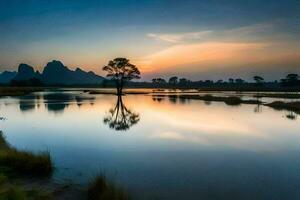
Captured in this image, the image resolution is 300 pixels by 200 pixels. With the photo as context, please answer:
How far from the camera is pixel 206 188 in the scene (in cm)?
1178

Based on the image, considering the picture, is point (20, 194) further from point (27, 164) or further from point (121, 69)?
point (121, 69)

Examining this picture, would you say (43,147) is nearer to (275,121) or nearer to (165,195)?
(165,195)

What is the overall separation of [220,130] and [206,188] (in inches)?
596

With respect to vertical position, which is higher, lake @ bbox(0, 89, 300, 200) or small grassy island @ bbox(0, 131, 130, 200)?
small grassy island @ bbox(0, 131, 130, 200)

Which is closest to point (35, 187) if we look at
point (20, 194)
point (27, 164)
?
point (20, 194)

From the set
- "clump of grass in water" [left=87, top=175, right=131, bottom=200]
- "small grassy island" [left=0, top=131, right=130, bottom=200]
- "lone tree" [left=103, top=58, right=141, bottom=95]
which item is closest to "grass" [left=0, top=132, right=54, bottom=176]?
"small grassy island" [left=0, top=131, right=130, bottom=200]

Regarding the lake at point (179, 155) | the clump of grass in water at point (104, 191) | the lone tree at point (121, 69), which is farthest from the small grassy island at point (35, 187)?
the lone tree at point (121, 69)

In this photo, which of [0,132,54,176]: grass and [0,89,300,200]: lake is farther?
[0,132,54,176]: grass

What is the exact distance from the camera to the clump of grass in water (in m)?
9.98

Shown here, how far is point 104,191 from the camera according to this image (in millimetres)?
10289

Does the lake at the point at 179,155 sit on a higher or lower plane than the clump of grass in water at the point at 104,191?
lower

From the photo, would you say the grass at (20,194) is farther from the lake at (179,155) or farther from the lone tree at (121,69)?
the lone tree at (121,69)

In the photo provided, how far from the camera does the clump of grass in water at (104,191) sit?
32.8 feet

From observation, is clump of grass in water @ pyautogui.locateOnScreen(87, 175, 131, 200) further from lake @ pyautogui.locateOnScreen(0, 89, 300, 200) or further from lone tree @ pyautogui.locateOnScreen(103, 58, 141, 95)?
lone tree @ pyautogui.locateOnScreen(103, 58, 141, 95)
